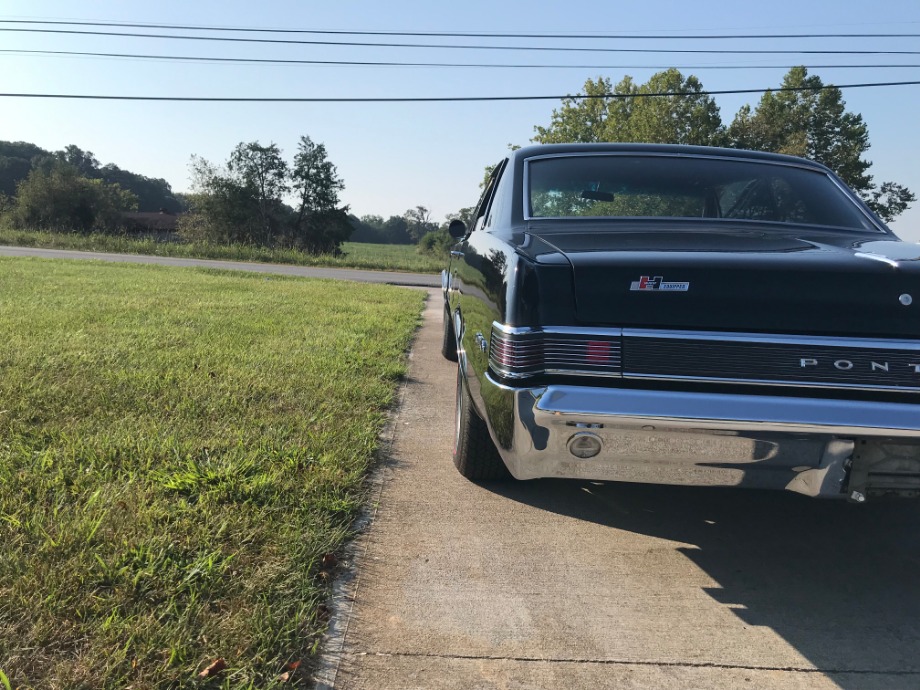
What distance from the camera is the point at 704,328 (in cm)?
201

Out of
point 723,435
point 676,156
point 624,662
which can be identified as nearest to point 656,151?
point 676,156

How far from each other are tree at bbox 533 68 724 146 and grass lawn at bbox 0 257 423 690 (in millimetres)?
36441

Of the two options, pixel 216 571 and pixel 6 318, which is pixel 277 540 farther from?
pixel 6 318

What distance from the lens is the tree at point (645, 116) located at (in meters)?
38.2

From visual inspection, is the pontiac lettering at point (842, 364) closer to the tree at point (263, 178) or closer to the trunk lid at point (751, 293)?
the trunk lid at point (751, 293)

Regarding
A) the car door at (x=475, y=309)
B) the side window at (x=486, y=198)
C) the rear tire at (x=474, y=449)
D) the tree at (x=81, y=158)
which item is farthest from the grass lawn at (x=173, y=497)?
the tree at (x=81, y=158)

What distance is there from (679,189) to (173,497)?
2.78m

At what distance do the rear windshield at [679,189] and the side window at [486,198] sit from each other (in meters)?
0.68

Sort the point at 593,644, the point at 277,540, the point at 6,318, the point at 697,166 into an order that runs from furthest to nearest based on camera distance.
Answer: the point at 6,318 < the point at 697,166 < the point at 277,540 < the point at 593,644

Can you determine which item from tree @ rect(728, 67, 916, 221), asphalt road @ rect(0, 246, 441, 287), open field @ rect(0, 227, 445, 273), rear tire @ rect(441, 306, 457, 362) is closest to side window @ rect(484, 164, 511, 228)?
rear tire @ rect(441, 306, 457, 362)

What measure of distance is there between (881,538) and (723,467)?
135cm

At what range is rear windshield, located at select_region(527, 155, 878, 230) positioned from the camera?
3.10 m

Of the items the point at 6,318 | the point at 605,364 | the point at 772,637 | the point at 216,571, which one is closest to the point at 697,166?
the point at 605,364

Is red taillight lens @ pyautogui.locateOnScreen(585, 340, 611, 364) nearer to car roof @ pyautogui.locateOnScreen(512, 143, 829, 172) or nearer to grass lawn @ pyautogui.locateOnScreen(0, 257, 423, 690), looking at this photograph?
grass lawn @ pyautogui.locateOnScreen(0, 257, 423, 690)
